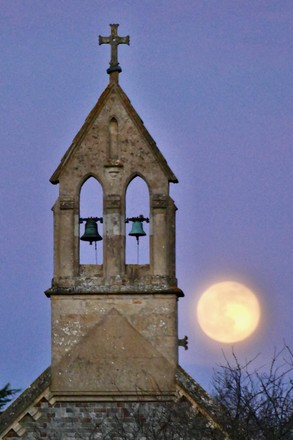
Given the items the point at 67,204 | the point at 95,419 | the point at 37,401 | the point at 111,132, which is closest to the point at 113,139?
the point at 111,132

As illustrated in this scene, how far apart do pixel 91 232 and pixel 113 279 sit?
1057 millimetres

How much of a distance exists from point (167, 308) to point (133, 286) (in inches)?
31.0

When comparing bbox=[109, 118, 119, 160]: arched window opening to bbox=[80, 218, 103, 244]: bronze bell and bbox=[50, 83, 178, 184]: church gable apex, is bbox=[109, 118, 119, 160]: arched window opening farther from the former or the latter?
bbox=[80, 218, 103, 244]: bronze bell

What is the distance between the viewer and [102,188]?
38156 mm

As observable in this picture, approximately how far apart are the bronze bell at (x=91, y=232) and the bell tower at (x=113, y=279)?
0.8 inches

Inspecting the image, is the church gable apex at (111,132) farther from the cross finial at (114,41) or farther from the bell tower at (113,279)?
the cross finial at (114,41)

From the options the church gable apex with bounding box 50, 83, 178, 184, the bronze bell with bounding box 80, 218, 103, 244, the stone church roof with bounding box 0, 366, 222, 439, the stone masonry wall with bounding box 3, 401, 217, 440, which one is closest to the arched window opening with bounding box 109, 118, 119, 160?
the church gable apex with bounding box 50, 83, 178, 184

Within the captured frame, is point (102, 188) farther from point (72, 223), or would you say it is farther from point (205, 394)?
point (205, 394)

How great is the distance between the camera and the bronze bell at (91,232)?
37.9 metres

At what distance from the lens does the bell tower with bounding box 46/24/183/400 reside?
3722cm

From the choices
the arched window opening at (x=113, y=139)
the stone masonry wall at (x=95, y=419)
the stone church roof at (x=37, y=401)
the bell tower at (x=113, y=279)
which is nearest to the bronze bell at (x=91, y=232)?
the bell tower at (x=113, y=279)

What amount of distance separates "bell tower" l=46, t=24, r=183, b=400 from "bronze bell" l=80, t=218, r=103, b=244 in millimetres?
20

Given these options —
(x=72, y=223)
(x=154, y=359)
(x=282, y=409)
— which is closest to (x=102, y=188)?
(x=72, y=223)

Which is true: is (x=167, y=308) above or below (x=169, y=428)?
above
